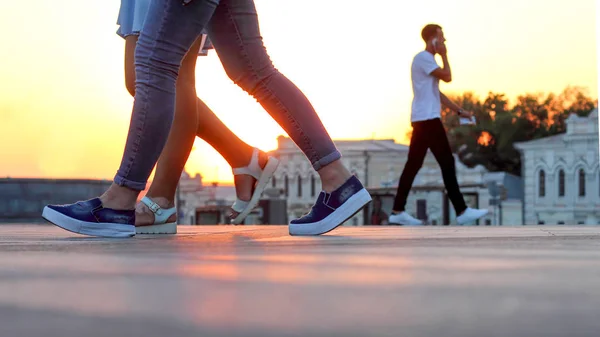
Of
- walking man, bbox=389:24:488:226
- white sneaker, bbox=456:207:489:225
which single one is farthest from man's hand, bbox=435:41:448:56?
white sneaker, bbox=456:207:489:225

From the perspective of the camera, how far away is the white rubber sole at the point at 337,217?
3.99 m

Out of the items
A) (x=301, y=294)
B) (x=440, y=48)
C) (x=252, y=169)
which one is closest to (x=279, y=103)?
(x=252, y=169)

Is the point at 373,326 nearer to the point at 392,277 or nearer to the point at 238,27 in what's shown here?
the point at 392,277

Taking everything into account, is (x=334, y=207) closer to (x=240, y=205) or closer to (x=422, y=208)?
(x=240, y=205)

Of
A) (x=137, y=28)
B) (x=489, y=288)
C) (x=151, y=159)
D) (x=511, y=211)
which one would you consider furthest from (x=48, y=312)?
(x=511, y=211)

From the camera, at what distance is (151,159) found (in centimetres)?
380

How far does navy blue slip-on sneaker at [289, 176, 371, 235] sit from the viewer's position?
158 inches

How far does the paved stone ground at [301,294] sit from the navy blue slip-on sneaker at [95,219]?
3.91ft

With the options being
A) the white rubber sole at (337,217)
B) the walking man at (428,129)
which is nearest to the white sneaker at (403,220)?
the walking man at (428,129)

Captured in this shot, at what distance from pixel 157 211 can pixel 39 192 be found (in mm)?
9590

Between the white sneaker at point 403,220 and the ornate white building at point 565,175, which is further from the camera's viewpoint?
the ornate white building at point 565,175

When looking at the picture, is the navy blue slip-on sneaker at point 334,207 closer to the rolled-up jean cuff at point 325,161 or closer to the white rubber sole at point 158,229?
the rolled-up jean cuff at point 325,161

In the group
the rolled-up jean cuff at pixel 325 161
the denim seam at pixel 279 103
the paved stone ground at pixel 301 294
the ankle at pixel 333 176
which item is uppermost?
the denim seam at pixel 279 103

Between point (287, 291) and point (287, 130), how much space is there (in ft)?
8.22
